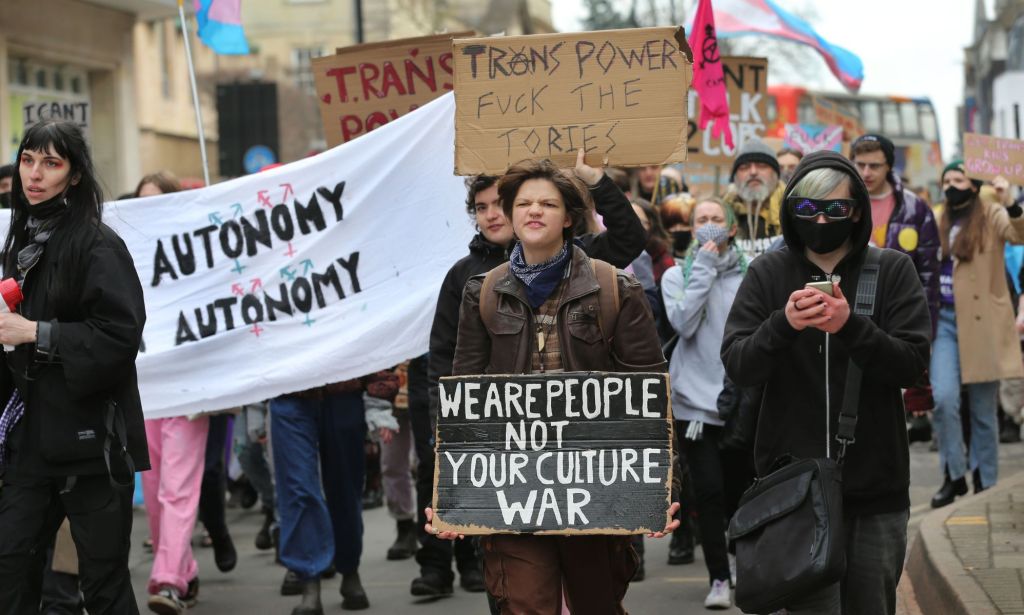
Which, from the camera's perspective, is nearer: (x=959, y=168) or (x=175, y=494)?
(x=175, y=494)

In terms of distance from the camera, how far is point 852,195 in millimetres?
4691

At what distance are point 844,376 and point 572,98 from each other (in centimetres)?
219

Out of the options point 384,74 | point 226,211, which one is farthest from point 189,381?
point 384,74

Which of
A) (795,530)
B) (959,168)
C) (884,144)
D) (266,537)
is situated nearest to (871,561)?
(795,530)

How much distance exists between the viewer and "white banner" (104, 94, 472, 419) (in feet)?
24.3

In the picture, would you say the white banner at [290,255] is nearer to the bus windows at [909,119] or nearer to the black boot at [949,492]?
the black boot at [949,492]

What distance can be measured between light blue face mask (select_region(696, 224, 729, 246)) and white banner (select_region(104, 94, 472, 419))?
1157 millimetres

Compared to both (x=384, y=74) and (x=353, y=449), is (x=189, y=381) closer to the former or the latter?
(x=353, y=449)

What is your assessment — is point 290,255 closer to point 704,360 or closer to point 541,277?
point 704,360

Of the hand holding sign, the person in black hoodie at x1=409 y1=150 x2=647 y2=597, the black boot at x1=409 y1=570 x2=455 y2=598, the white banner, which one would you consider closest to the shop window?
the white banner

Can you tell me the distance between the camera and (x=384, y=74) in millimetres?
8195

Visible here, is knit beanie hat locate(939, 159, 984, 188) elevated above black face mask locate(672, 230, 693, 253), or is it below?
above

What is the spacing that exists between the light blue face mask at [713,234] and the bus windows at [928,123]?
1299 inches

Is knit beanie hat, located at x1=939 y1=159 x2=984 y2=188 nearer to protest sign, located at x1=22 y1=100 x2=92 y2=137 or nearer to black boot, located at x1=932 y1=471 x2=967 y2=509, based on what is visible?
black boot, located at x1=932 y1=471 x2=967 y2=509
